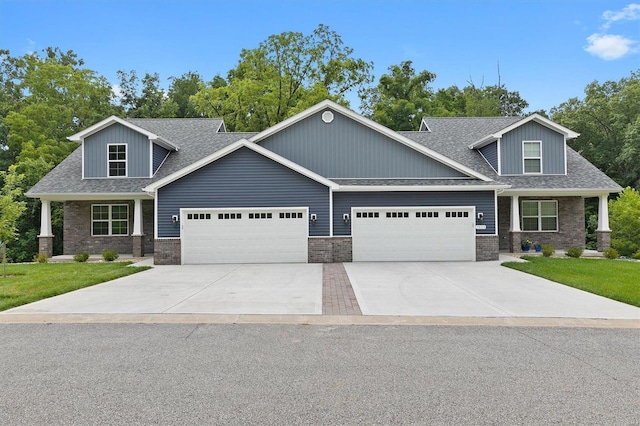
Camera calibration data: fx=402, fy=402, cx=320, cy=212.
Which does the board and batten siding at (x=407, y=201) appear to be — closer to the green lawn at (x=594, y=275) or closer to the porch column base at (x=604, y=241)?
the green lawn at (x=594, y=275)

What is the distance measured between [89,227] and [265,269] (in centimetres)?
983

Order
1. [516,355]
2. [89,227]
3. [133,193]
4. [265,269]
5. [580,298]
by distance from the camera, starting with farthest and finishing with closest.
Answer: [89,227], [133,193], [265,269], [580,298], [516,355]

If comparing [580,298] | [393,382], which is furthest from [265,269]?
[393,382]

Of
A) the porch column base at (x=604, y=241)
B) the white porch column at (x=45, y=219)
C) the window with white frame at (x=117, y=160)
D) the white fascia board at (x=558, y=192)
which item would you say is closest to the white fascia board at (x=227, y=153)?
the window with white frame at (x=117, y=160)

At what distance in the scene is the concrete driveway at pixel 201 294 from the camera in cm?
743

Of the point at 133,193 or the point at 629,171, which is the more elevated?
the point at 629,171

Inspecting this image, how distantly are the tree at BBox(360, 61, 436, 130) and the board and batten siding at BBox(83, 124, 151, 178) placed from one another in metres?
20.4

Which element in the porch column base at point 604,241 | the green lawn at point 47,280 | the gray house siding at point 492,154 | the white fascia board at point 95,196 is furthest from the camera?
the gray house siding at point 492,154

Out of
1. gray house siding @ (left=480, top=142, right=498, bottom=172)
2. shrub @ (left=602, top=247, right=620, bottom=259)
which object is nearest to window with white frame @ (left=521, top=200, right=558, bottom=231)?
gray house siding @ (left=480, top=142, right=498, bottom=172)

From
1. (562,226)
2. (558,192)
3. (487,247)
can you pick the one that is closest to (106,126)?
(487,247)

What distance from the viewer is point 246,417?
334 cm

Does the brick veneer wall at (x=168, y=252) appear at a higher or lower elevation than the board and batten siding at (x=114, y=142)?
lower

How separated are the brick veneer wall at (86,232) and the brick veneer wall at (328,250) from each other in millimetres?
7788

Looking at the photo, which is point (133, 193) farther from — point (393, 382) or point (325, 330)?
point (393, 382)
